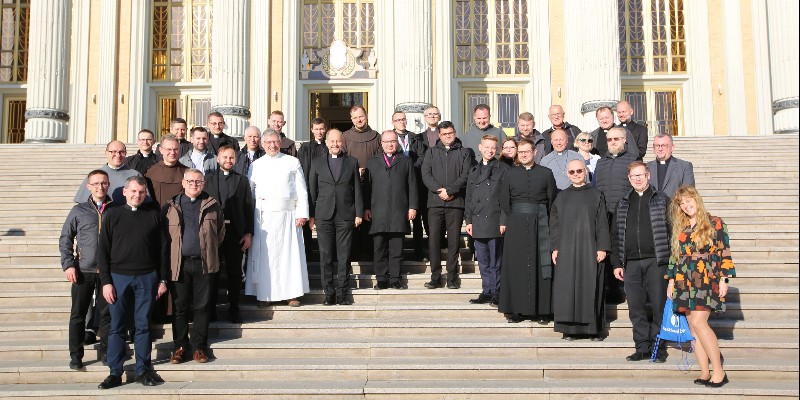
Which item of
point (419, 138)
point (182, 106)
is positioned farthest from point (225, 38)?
point (419, 138)

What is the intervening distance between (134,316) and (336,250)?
2.33m

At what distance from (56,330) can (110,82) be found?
13992 mm

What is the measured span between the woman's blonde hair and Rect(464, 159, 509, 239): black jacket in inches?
71.6

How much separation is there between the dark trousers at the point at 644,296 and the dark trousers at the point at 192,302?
391cm

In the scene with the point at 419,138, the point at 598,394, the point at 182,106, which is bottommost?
the point at 598,394

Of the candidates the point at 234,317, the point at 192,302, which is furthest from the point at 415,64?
the point at 192,302

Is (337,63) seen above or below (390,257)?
above

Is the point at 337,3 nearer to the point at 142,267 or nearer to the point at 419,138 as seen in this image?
the point at 419,138

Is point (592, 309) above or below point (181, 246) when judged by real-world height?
below

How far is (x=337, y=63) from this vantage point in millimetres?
19922

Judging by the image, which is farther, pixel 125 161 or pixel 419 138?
pixel 419 138

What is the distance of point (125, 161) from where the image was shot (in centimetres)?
796

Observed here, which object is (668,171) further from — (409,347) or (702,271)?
(409,347)

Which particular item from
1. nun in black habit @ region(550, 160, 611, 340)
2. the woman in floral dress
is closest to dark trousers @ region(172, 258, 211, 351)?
nun in black habit @ region(550, 160, 611, 340)
